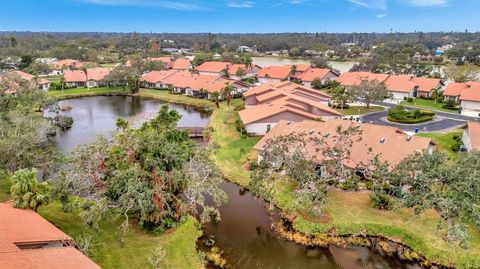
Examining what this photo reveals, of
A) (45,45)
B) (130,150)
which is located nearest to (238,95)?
(130,150)

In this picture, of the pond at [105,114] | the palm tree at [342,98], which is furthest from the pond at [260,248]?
the palm tree at [342,98]

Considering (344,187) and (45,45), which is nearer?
(344,187)

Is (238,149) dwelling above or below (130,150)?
below

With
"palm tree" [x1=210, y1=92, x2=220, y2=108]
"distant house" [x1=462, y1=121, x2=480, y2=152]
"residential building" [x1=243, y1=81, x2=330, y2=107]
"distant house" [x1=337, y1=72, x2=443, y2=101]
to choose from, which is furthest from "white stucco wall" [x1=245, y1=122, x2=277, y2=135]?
"distant house" [x1=337, y1=72, x2=443, y2=101]

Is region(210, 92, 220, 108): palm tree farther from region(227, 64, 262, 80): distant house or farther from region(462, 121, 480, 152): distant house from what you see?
region(462, 121, 480, 152): distant house

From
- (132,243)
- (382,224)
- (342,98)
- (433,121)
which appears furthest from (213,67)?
(132,243)

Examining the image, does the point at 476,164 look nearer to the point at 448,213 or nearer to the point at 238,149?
the point at 448,213

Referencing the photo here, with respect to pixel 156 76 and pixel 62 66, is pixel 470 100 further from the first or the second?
pixel 62 66
